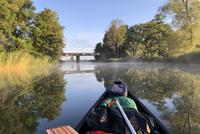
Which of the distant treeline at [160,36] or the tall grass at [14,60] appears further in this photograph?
the distant treeline at [160,36]

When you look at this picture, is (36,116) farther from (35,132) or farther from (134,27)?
(134,27)

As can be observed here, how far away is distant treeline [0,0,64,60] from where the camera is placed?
21.3 metres

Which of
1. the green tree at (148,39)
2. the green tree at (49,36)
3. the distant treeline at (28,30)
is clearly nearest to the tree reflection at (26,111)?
the distant treeline at (28,30)

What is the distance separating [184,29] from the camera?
83.7ft

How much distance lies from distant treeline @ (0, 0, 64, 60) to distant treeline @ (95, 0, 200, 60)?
47.9 ft

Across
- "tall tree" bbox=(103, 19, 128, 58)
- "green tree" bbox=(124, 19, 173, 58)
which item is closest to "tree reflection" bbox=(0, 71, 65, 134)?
"green tree" bbox=(124, 19, 173, 58)

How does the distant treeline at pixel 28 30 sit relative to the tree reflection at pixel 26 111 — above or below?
above

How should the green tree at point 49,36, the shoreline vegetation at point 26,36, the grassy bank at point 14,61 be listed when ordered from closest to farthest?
the grassy bank at point 14,61, the shoreline vegetation at point 26,36, the green tree at point 49,36

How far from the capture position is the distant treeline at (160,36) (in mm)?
25234

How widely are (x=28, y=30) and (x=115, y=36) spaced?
32.7 m

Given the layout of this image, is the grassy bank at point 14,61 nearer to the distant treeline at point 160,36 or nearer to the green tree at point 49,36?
the green tree at point 49,36

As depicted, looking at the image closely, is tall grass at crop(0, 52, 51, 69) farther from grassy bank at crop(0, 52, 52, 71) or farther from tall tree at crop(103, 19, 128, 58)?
tall tree at crop(103, 19, 128, 58)

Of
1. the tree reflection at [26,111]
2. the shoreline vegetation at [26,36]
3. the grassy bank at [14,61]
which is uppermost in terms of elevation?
the shoreline vegetation at [26,36]

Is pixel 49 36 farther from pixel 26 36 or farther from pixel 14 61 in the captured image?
pixel 14 61
